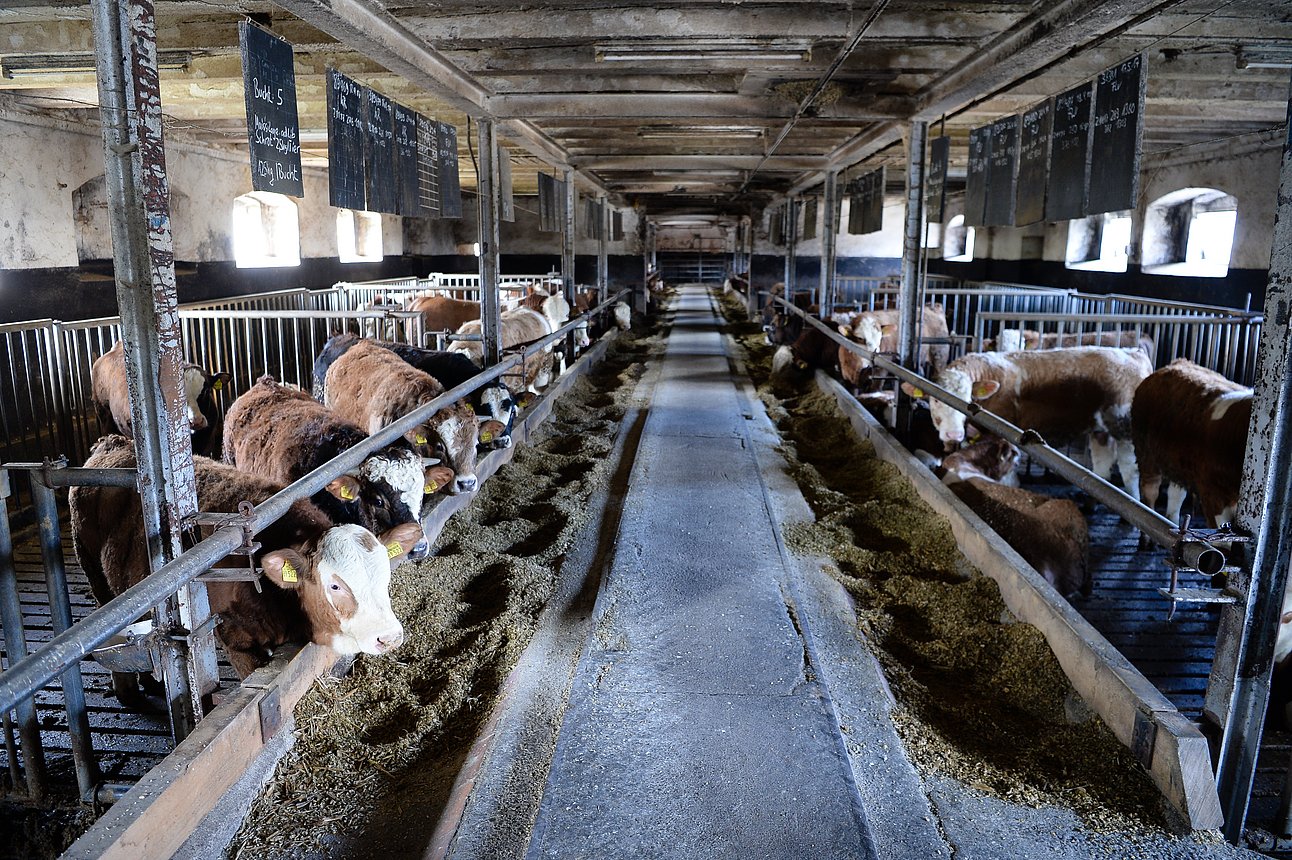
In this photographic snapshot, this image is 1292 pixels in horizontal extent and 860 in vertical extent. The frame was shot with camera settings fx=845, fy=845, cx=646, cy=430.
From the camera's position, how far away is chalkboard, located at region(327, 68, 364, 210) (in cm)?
464

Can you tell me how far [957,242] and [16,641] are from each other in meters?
26.0

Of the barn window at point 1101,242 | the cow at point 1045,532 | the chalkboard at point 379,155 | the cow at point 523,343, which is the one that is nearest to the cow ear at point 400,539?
the chalkboard at point 379,155

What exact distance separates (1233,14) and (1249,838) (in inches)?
186

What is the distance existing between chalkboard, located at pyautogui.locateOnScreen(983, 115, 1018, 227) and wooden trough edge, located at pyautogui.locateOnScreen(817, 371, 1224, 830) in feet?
8.03

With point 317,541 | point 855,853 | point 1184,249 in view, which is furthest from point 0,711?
point 1184,249

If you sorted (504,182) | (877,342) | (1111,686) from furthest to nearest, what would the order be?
(877,342), (504,182), (1111,686)

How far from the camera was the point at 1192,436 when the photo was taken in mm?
5840

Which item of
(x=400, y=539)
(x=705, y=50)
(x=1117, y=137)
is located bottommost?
(x=400, y=539)

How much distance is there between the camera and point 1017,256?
19922 mm

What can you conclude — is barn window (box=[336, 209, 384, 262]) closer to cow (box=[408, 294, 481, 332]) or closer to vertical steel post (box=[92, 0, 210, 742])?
cow (box=[408, 294, 481, 332])

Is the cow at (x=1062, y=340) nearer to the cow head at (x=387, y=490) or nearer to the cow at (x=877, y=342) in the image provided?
the cow at (x=877, y=342)

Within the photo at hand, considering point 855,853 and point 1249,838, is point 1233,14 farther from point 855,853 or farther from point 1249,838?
point 855,853

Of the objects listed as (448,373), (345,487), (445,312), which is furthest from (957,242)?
(345,487)

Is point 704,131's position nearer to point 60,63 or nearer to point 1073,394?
point 1073,394
